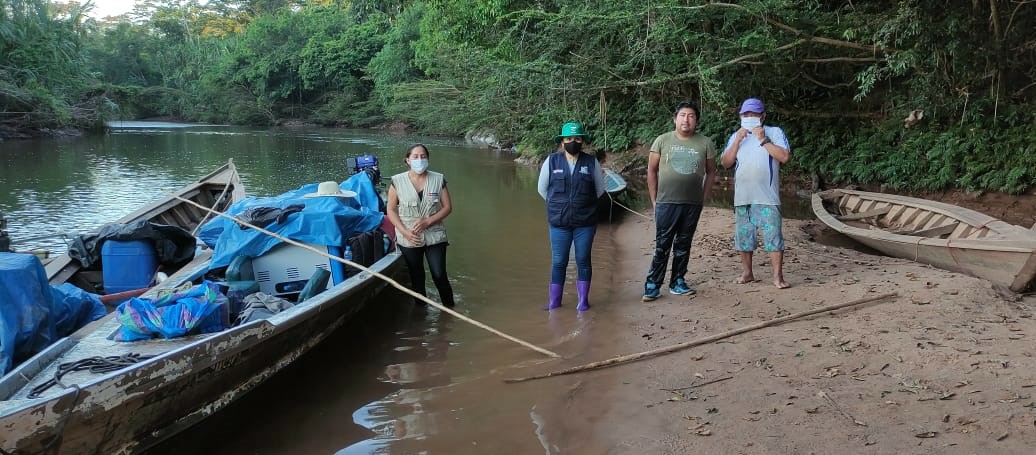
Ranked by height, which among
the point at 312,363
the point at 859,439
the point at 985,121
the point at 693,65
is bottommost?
the point at 312,363

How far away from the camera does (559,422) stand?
4.05m

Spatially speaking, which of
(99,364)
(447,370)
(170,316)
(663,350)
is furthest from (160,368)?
(663,350)

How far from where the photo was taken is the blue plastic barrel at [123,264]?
19.2 feet

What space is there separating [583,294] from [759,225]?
162cm

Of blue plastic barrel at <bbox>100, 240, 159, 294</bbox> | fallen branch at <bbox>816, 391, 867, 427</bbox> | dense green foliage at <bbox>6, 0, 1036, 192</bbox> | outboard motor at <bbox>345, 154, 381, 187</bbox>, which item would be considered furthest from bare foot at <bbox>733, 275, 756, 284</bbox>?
dense green foliage at <bbox>6, 0, 1036, 192</bbox>

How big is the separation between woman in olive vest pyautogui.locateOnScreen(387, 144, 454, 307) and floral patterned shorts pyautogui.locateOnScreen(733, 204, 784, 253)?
100 inches

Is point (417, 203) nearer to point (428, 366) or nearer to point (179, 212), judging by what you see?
point (428, 366)

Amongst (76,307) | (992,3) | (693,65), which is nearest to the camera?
(76,307)

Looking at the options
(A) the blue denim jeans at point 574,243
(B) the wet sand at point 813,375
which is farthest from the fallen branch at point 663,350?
(A) the blue denim jeans at point 574,243

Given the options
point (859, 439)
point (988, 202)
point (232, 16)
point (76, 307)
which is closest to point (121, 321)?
point (76, 307)

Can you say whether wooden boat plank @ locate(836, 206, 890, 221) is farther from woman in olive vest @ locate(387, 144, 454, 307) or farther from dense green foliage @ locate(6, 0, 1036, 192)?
woman in olive vest @ locate(387, 144, 454, 307)

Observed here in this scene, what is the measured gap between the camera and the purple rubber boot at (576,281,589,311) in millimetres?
5992

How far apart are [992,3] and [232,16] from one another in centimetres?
8622

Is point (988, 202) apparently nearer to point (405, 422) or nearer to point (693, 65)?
point (693, 65)
